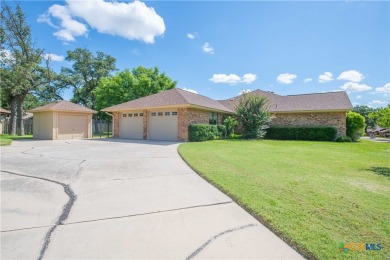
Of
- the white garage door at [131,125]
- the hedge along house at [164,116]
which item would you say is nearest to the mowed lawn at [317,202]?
the hedge along house at [164,116]

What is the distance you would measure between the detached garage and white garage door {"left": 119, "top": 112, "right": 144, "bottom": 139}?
3.69 metres

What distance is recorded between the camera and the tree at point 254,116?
58.7 ft

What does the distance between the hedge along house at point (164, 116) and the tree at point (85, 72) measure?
19.9 m

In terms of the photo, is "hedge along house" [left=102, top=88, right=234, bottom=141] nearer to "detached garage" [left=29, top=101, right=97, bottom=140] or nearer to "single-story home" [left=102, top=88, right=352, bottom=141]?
"single-story home" [left=102, top=88, right=352, bottom=141]

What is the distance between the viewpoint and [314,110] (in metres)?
18.1

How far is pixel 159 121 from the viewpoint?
665 inches

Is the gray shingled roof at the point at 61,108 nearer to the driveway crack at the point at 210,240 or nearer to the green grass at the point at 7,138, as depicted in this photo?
the green grass at the point at 7,138

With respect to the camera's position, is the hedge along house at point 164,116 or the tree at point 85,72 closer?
the hedge along house at point 164,116

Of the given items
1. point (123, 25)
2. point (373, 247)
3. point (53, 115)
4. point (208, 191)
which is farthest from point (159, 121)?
point (373, 247)

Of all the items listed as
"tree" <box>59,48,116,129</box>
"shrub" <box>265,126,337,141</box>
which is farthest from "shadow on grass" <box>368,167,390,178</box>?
"tree" <box>59,48,116,129</box>

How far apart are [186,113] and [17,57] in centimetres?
2237

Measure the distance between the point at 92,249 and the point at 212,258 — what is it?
1357 mm

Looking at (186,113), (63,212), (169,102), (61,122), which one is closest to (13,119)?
(61,122)

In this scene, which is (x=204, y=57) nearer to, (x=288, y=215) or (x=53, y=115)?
(x=53, y=115)
